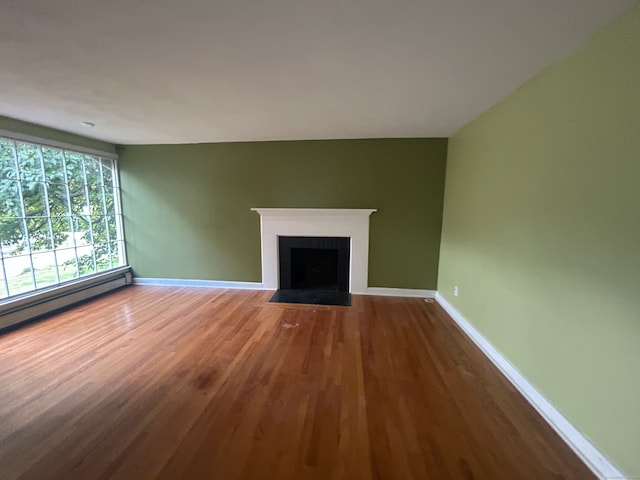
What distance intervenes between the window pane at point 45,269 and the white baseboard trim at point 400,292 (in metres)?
4.28

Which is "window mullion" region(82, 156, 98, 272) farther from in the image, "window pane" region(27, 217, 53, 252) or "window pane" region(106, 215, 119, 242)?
"window pane" region(27, 217, 53, 252)

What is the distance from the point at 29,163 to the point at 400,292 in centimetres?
513

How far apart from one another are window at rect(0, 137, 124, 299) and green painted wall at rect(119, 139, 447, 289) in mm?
303

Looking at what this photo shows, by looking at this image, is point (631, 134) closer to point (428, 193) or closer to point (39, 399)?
point (428, 193)

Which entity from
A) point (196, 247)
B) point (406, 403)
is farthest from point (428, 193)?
point (196, 247)

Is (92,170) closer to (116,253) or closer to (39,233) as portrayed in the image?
(39,233)

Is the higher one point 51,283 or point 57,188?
point 57,188

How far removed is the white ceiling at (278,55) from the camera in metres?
1.28

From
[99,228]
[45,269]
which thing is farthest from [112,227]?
[45,269]

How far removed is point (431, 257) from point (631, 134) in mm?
2810

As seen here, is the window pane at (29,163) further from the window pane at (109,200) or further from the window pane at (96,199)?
the window pane at (109,200)

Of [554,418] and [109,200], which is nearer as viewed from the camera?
[554,418]

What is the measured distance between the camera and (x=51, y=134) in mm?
3361

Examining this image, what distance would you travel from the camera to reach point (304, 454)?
1467 mm
